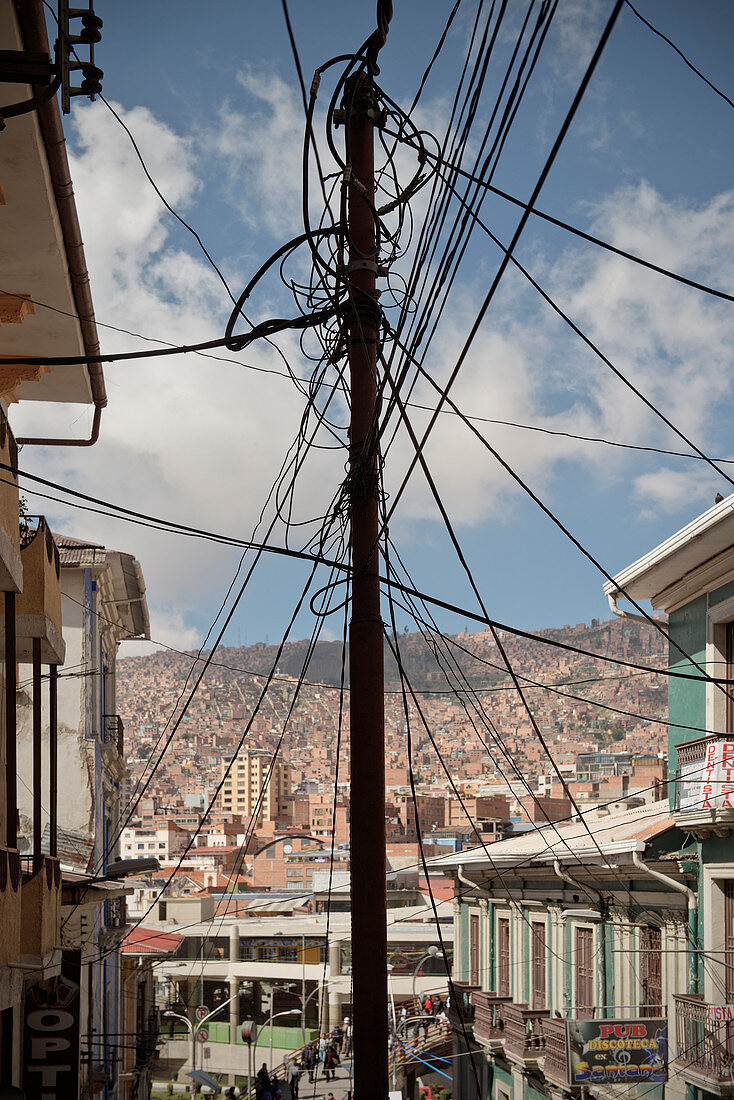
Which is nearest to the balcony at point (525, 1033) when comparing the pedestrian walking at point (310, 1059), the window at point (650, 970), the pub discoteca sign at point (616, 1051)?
the window at point (650, 970)

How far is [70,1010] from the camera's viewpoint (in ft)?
48.2

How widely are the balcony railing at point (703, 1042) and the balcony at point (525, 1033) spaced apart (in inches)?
187

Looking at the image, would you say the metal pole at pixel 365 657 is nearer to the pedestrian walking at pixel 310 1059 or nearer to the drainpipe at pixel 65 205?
the drainpipe at pixel 65 205

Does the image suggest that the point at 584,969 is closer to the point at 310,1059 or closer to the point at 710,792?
the point at 710,792

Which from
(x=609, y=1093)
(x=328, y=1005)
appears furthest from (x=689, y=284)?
→ (x=328, y=1005)

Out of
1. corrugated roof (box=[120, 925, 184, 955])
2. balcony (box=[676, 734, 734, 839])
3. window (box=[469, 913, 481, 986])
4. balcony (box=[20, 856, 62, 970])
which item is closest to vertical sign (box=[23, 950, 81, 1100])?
balcony (box=[20, 856, 62, 970])

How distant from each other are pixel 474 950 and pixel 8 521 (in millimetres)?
21052

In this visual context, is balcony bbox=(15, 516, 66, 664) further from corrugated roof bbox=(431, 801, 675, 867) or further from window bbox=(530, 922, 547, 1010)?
window bbox=(530, 922, 547, 1010)

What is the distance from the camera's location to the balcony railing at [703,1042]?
48.3 ft

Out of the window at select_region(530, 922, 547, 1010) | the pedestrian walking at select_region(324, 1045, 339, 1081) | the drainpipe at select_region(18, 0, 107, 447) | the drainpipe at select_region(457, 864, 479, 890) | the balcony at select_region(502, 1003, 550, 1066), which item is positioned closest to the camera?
the drainpipe at select_region(18, 0, 107, 447)

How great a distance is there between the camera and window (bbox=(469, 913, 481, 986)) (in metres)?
27.2

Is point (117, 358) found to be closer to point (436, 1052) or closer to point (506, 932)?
point (506, 932)

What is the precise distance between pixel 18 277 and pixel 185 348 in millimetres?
4175

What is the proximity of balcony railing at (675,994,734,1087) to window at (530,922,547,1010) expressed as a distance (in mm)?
6003
